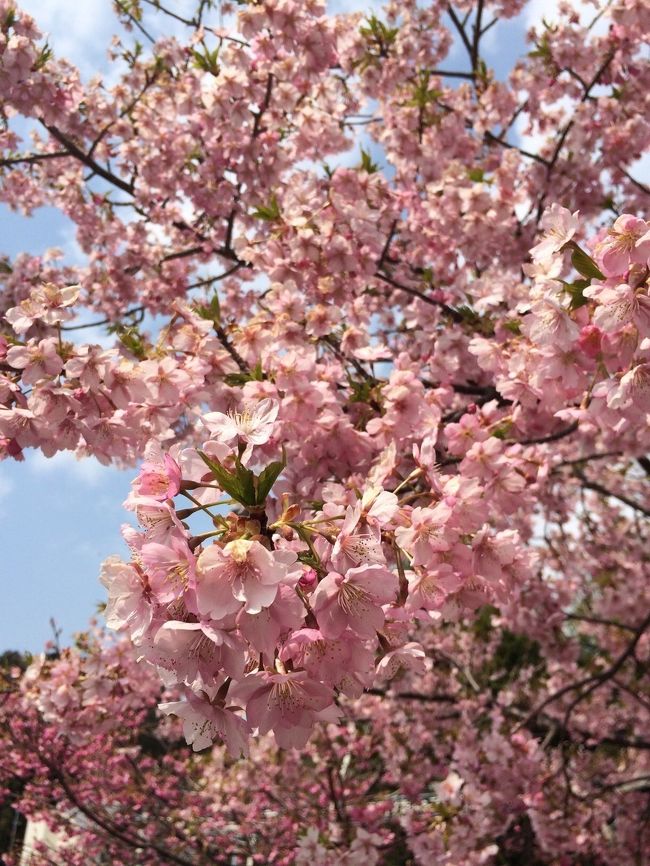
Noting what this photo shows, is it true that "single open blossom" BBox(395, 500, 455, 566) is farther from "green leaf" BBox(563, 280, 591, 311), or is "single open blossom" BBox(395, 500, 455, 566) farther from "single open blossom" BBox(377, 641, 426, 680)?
"green leaf" BBox(563, 280, 591, 311)

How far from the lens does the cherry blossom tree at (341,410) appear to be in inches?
59.1

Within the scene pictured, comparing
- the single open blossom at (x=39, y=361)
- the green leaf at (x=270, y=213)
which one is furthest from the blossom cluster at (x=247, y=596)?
the green leaf at (x=270, y=213)

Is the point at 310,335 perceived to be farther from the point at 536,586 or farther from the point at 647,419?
the point at 536,586

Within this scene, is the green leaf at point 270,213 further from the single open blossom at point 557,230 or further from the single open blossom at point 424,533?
the single open blossom at point 424,533

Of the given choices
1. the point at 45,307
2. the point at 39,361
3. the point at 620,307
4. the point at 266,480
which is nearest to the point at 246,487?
the point at 266,480

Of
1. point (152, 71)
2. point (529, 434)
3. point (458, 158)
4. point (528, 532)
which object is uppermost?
point (152, 71)

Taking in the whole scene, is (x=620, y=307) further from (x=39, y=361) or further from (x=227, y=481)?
(x=39, y=361)

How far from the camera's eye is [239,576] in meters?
1.33

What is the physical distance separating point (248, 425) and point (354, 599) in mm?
531

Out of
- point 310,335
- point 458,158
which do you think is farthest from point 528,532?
point 310,335

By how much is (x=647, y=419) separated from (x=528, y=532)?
4658 mm

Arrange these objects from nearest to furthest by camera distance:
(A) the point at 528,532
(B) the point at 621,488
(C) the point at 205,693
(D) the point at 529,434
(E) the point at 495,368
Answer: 1. (C) the point at 205,693
2. (E) the point at 495,368
3. (D) the point at 529,434
4. (A) the point at 528,532
5. (B) the point at 621,488

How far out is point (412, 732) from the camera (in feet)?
26.8

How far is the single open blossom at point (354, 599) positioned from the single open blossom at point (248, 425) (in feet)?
1.27
